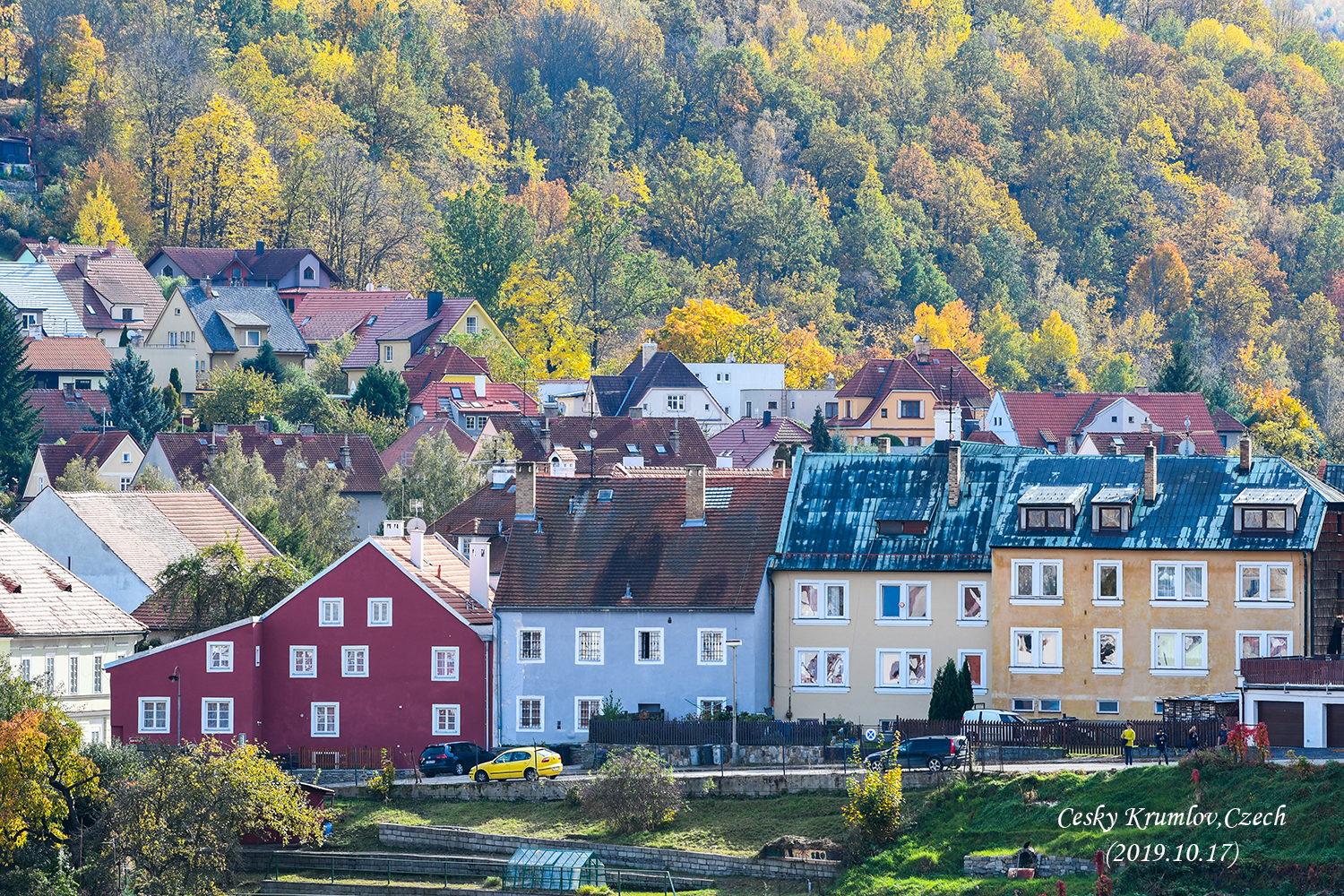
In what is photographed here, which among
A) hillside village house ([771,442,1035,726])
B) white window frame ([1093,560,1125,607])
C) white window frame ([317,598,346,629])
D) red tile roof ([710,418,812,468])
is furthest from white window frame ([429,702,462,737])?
red tile roof ([710,418,812,468])

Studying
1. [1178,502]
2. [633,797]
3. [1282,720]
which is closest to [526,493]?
[633,797]

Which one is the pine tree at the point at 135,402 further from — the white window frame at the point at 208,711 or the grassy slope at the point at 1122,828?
the grassy slope at the point at 1122,828

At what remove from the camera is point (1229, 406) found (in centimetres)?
15000

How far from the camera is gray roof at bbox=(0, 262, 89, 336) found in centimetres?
14100

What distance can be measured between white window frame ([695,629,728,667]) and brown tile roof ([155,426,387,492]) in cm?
4860

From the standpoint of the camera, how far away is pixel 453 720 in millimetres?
64750

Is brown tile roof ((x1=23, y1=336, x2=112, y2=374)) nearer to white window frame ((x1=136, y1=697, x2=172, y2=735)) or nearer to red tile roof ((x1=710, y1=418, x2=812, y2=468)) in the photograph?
red tile roof ((x1=710, y1=418, x2=812, y2=468))

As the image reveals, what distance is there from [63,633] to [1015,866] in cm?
2985

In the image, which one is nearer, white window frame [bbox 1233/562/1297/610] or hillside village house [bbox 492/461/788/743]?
white window frame [bbox 1233/562/1297/610]

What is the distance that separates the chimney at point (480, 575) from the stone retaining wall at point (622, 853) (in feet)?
38.2

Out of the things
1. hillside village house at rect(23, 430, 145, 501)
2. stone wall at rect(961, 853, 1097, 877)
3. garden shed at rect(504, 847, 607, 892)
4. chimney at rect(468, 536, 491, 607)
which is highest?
hillside village house at rect(23, 430, 145, 501)

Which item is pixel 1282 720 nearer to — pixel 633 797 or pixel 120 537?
pixel 633 797

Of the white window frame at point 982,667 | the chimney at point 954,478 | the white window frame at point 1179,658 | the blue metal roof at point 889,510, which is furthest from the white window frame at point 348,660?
the white window frame at point 1179,658

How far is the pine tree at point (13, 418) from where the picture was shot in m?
113
